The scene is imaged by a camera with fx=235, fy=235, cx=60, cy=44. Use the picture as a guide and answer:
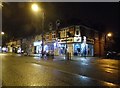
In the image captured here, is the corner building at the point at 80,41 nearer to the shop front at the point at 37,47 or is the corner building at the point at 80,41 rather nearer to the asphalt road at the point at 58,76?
the shop front at the point at 37,47

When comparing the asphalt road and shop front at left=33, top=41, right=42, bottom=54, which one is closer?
the asphalt road

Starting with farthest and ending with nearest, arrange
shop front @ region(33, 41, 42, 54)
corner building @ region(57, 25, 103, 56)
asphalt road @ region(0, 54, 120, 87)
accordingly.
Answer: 1. shop front @ region(33, 41, 42, 54)
2. corner building @ region(57, 25, 103, 56)
3. asphalt road @ region(0, 54, 120, 87)

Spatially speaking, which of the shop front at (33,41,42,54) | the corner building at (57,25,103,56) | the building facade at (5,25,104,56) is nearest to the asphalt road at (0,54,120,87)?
the building facade at (5,25,104,56)

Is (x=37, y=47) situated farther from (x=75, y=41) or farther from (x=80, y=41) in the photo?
(x=80, y=41)

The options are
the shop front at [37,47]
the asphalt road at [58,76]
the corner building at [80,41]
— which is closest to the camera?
the asphalt road at [58,76]

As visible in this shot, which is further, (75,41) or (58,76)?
(75,41)

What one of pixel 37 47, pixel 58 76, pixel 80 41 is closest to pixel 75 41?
pixel 80 41

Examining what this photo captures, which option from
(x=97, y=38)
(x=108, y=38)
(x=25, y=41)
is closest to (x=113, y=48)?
(x=108, y=38)

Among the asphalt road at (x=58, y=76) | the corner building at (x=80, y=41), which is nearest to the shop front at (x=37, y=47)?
the corner building at (x=80, y=41)

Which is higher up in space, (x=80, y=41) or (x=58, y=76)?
(x=80, y=41)

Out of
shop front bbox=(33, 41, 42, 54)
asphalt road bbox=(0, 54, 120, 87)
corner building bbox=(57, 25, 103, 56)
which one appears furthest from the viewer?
shop front bbox=(33, 41, 42, 54)

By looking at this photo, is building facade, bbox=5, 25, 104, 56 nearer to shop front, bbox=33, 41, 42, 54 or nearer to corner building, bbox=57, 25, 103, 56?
corner building, bbox=57, 25, 103, 56

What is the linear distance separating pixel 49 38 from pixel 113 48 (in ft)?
60.9

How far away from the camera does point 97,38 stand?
62.9 m
